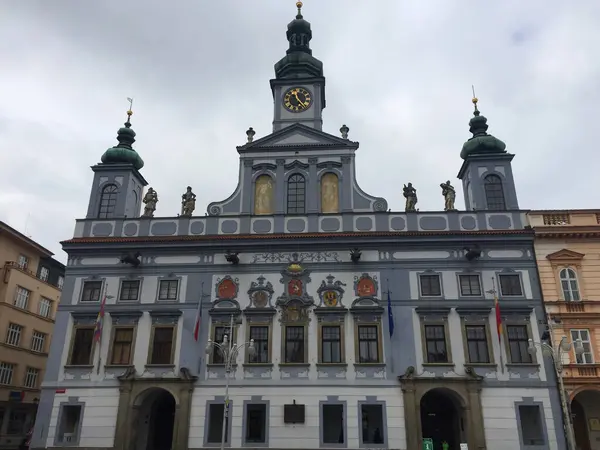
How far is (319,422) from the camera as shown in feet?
90.6

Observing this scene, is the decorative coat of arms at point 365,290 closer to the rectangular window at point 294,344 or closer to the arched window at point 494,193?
the rectangular window at point 294,344

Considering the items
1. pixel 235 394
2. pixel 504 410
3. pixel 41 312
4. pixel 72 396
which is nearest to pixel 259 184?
pixel 235 394

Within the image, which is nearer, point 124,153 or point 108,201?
point 108,201

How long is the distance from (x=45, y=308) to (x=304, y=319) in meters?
27.4

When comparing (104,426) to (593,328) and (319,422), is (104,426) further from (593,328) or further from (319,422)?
(593,328)

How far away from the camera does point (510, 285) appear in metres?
29.9

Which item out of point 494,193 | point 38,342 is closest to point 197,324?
point 494,193

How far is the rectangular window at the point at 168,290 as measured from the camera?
102 feet

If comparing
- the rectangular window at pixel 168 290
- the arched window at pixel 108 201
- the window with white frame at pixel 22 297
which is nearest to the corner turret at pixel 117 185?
the arched window at pixel 108 201

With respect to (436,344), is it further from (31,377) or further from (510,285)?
(31,377)

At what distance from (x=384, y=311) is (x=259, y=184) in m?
11.3

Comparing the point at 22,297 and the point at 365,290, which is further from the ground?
the point at 22,297

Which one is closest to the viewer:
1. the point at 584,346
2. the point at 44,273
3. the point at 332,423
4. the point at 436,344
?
the point at 584,346

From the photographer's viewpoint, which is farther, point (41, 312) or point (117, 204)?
point (41, 312)
